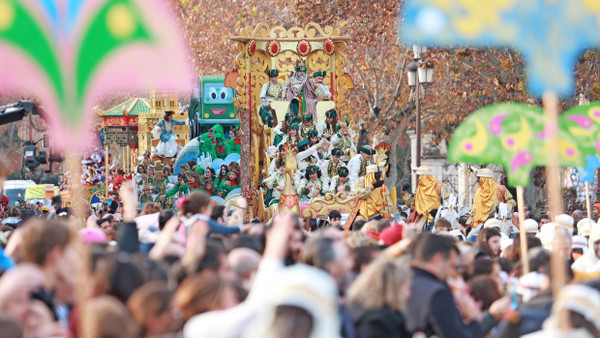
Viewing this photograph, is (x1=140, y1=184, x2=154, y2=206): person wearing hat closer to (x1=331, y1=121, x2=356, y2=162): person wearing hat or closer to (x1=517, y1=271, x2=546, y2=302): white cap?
(x1=331, y1=121, x2=356, y2=162): person wearing hat

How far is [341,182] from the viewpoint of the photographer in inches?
794

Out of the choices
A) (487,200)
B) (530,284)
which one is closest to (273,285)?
(530,284)

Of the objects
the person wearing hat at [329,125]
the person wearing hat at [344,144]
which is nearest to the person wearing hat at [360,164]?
the person wearing hat at [344,144]

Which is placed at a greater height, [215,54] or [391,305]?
[215,54]

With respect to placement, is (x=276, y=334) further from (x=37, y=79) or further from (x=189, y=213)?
(x=189, y=213)

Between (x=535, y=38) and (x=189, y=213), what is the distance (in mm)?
3285

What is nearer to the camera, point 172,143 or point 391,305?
point 391,305

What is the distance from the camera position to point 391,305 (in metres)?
6.06

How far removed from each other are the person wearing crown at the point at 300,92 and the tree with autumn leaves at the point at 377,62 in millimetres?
3121

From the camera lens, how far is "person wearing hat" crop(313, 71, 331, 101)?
21922mm

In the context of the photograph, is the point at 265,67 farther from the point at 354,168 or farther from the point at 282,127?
the point at 354,168

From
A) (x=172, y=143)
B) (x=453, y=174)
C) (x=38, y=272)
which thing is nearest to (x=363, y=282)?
(x=38, y=272)

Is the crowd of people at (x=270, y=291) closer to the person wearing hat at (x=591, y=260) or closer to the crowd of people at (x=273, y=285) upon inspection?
the crowd of people at (x=273, y=285)

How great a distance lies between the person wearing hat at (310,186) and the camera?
2020cm
